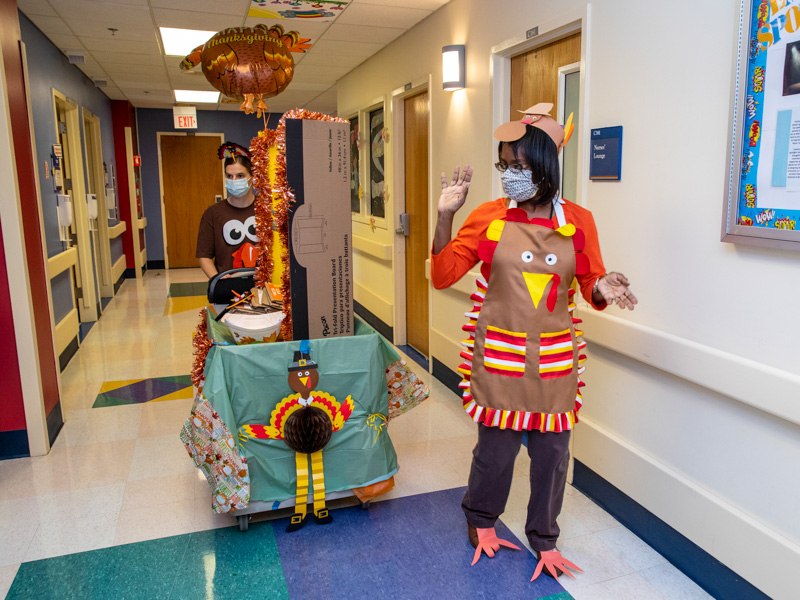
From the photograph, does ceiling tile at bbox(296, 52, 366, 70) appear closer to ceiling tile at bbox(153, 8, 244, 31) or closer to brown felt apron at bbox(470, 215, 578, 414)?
ceiling tile at bbox(153, 8, 244, 31)

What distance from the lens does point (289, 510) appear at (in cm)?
265

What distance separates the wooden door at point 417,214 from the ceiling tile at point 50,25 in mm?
2630

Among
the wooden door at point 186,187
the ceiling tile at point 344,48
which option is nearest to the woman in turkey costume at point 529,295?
the ceiling tile at point 344,48

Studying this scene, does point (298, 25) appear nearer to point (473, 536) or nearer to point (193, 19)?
point (193, 19)

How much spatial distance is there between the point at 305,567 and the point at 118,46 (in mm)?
4889

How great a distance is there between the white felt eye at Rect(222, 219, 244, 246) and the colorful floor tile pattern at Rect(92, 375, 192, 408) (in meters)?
1.25

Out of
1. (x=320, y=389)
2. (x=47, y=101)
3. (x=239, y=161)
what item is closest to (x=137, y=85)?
(x=47, y=101)

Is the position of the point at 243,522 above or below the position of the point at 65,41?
below

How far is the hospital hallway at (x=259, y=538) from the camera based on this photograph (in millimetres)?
2129

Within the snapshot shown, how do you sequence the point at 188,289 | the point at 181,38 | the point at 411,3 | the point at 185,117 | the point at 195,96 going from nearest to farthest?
the point at 411,3 < the point at 181,38 < the point at 188,289 < the point at 195,96 < the point at 185,117

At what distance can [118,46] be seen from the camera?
5375 mm

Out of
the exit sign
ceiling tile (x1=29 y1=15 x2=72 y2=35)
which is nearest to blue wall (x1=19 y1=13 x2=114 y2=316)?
ceiling tile (x1=29 y1=15 x2=72 y2=35)

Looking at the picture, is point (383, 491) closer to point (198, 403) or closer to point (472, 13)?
point (198, 403)

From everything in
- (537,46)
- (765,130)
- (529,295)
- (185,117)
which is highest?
(185,117)
